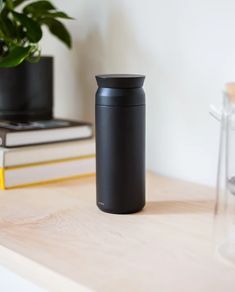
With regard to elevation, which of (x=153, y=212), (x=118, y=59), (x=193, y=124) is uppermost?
(x=118, y=59)

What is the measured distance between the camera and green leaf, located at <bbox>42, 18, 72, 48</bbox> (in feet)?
3.65

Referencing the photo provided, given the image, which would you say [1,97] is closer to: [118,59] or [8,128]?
[8,128]

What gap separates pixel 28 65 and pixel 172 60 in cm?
33

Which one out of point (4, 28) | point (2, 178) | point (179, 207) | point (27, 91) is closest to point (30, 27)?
point (4, 28)

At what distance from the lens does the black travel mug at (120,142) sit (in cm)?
76

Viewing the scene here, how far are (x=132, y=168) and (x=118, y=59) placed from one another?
15.1 inches

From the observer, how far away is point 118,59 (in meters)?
1.09

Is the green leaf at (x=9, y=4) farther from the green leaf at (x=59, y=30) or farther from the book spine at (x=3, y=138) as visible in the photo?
the book spine at (x=3, y=138)

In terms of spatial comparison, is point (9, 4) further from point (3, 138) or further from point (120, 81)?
point (120, 81)

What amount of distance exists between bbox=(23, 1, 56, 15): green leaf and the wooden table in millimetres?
386

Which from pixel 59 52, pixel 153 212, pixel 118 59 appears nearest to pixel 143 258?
pixel 153 212

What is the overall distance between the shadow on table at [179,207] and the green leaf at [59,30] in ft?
1.58

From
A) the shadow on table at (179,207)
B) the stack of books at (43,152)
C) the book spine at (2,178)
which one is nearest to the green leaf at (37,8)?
the stack of books at (43,152)

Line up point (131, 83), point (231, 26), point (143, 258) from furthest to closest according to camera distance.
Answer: point (231, 26) < point (131, 83) < point (143, 258)
